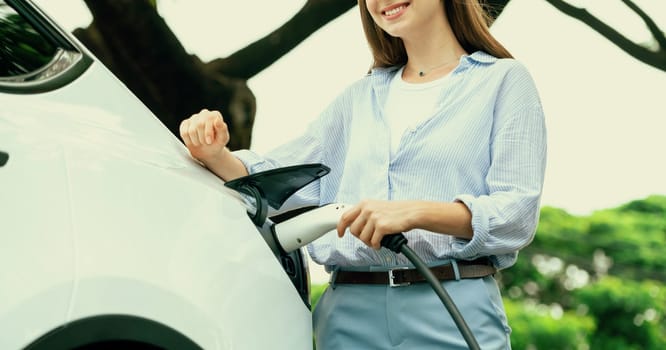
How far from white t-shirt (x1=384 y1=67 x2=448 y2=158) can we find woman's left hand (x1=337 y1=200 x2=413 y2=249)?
0.27m

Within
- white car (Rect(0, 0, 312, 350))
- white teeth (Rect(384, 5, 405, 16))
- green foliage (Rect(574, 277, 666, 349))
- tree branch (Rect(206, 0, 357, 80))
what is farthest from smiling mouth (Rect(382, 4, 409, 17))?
green foliage (Rect(574, 277, 666, 349))

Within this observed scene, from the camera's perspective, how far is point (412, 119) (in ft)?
7.27

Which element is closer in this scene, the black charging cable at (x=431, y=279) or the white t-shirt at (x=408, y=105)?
the black charging cable at (x=431, y=279)

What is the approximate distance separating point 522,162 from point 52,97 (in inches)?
35.4

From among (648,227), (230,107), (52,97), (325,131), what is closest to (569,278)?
(648,227)

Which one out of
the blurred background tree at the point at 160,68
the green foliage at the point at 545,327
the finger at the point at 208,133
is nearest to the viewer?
the finger at the point at 208,133

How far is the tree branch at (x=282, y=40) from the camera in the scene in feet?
13.9

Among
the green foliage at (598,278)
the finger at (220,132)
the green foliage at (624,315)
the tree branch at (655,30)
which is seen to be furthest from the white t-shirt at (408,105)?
the green foliage at (624,315)

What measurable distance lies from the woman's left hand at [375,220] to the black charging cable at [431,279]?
2 cm

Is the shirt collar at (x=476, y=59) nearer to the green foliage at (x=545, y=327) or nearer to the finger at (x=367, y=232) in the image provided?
the finger at (x=367, y=232)

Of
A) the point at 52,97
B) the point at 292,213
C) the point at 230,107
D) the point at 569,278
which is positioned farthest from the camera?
the point at 569,278

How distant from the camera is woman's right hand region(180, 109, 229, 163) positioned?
2.15m

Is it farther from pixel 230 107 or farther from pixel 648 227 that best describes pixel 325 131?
pixel 648 227

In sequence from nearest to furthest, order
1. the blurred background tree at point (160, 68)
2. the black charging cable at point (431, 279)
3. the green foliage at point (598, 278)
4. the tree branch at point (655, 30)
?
the black charging cable at point (431, 279) < the blurred background tree at point (160, 68) < the tree branch at point (655, 30) < the green foliage at point (598, 278)
